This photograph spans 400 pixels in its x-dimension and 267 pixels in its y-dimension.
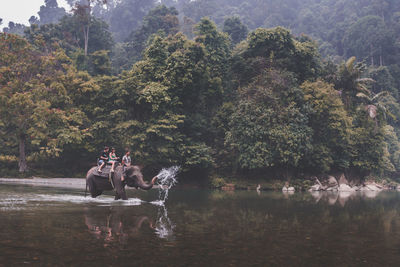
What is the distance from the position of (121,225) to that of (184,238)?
2.30 meters

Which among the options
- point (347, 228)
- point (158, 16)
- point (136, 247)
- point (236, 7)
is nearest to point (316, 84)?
point (347, 228)

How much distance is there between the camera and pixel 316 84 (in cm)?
3284

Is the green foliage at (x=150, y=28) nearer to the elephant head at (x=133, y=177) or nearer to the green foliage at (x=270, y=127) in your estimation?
the green foliage at (x=270, y=127)

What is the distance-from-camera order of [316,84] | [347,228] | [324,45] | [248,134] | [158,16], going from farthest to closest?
1. [324,45]
2. [158,16]
3. [316,84]
4. [248,134]
5. [347,228]

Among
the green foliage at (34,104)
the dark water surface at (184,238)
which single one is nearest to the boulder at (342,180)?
the dark water surface at (184,238)

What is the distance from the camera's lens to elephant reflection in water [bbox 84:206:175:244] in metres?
8.55

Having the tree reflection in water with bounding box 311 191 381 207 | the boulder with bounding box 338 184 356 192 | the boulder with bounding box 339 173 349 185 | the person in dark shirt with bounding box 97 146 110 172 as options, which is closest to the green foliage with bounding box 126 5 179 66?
the boulder with bounding box 339 173 349 185

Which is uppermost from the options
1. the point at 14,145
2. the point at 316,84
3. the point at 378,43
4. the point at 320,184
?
the point at 378,43

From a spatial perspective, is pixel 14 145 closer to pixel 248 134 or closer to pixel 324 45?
pixel 248 134

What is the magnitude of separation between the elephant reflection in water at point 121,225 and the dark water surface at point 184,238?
2 cm

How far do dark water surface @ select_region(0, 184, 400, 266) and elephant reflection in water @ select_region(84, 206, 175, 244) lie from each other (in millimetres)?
22

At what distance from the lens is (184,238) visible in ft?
28.0

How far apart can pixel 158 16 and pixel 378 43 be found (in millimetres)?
38463

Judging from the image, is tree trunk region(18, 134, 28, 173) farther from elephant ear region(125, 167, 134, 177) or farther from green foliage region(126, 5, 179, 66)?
green foliage region(126, 5, 179, 66)
